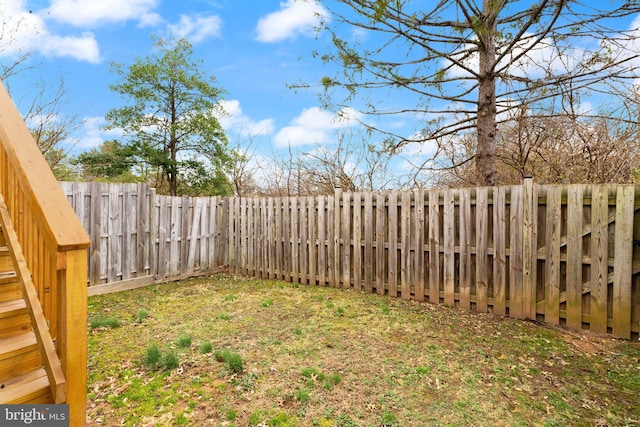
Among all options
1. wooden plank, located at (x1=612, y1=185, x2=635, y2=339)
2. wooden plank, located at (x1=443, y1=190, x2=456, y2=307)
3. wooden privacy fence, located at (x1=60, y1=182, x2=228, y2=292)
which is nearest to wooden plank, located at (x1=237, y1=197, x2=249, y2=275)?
wooden privacy fence, located at (x1=60, y1=182, x2=228, y2=292)

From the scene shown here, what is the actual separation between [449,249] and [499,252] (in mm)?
608

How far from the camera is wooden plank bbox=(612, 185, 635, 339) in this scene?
10.4 ft

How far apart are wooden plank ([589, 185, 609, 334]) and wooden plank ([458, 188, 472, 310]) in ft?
4.07

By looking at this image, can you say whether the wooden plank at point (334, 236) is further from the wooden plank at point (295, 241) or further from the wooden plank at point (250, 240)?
the wooden plank at point (250, 240)

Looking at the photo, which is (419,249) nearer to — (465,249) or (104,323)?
(465,249)

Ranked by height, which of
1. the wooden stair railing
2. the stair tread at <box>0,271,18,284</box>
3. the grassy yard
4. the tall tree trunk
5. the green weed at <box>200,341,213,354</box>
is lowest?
the grassy yard

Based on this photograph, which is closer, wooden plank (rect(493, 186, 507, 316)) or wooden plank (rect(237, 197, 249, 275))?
wooden plank (rect(493, 186, 507, 316))

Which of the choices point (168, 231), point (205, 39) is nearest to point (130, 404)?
point (168, 231)

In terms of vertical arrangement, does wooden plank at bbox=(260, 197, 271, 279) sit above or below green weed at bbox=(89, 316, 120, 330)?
above

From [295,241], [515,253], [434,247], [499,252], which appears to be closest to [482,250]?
[499,252]

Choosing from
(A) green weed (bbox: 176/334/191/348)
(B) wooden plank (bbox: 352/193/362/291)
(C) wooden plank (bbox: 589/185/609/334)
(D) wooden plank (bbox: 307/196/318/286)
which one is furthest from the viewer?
(D) wooden plank (bbox: 307/196/318/286)

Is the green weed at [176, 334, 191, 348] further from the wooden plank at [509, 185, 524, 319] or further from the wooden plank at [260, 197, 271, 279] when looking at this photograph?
the wooden plank at [509, 185, 524, 319]

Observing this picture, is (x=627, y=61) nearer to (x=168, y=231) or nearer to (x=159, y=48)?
(x=168, y=231)

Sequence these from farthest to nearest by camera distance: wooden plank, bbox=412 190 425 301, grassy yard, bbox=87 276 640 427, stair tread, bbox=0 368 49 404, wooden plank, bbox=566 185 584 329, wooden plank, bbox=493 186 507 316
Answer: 1. wooden plank, bbox=412 190 425 301
2. wooden plank, bbox=493 186 507 316
3. wooden plank, bbox=566 185 584 329
4. grassy yard, bbox=87 276 640 427
5. stair tread, bbox=0 368 49 404
